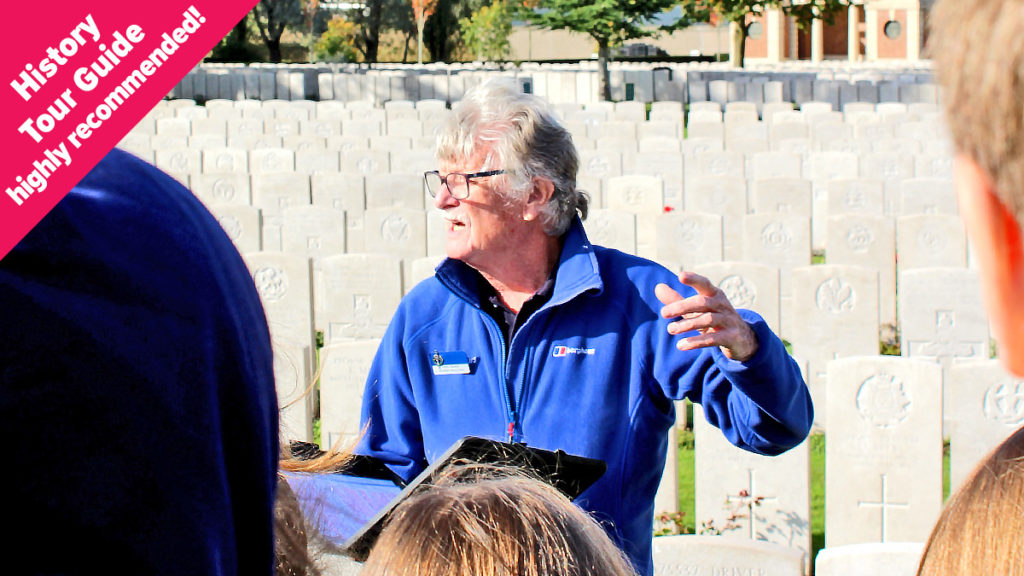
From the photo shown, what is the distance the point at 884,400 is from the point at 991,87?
400 cm

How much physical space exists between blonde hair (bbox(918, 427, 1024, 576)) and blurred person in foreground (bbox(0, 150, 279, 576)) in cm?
59

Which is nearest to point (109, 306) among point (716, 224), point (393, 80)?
point (716, 224)

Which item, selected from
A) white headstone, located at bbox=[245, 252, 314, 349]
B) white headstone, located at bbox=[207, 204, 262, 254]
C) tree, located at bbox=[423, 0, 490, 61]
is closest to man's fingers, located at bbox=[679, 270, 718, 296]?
white headstone, located at bbox=[245, 252, 314, 349]

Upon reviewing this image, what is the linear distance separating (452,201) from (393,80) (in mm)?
24222

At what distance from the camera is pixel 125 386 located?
27.5 inches

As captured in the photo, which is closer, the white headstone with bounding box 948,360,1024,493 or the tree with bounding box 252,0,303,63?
the white headstone with bounding box 948,360,1024,493

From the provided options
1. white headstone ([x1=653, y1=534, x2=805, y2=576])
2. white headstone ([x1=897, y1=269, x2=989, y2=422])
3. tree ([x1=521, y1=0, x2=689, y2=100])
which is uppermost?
tree ([x1=521, y1=0, x2=689, y2=100])

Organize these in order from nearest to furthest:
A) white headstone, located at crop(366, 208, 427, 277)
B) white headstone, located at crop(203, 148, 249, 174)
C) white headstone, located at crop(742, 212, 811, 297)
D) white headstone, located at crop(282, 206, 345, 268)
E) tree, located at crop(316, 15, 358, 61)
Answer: white headstone, located at crop(742, 212, 811, 297), white headstone, located at crop(366, 208, 427, 277), white headstone, located at crop(282, 206, 345, 268), white headstone, located at crop(203, 148, 249, 174), tree, located at crop(316, 15, 358, 61)

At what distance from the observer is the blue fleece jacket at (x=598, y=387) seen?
2.26 m

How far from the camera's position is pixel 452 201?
2586 mm

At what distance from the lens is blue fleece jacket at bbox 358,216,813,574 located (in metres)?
2.26

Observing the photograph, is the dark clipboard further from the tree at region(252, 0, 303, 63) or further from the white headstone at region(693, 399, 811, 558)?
the tree at region(252, 0, 303, 63)

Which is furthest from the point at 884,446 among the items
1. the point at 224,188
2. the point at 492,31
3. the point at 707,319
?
the point at 492,31

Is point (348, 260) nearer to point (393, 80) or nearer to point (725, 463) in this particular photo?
point (725, 463)
